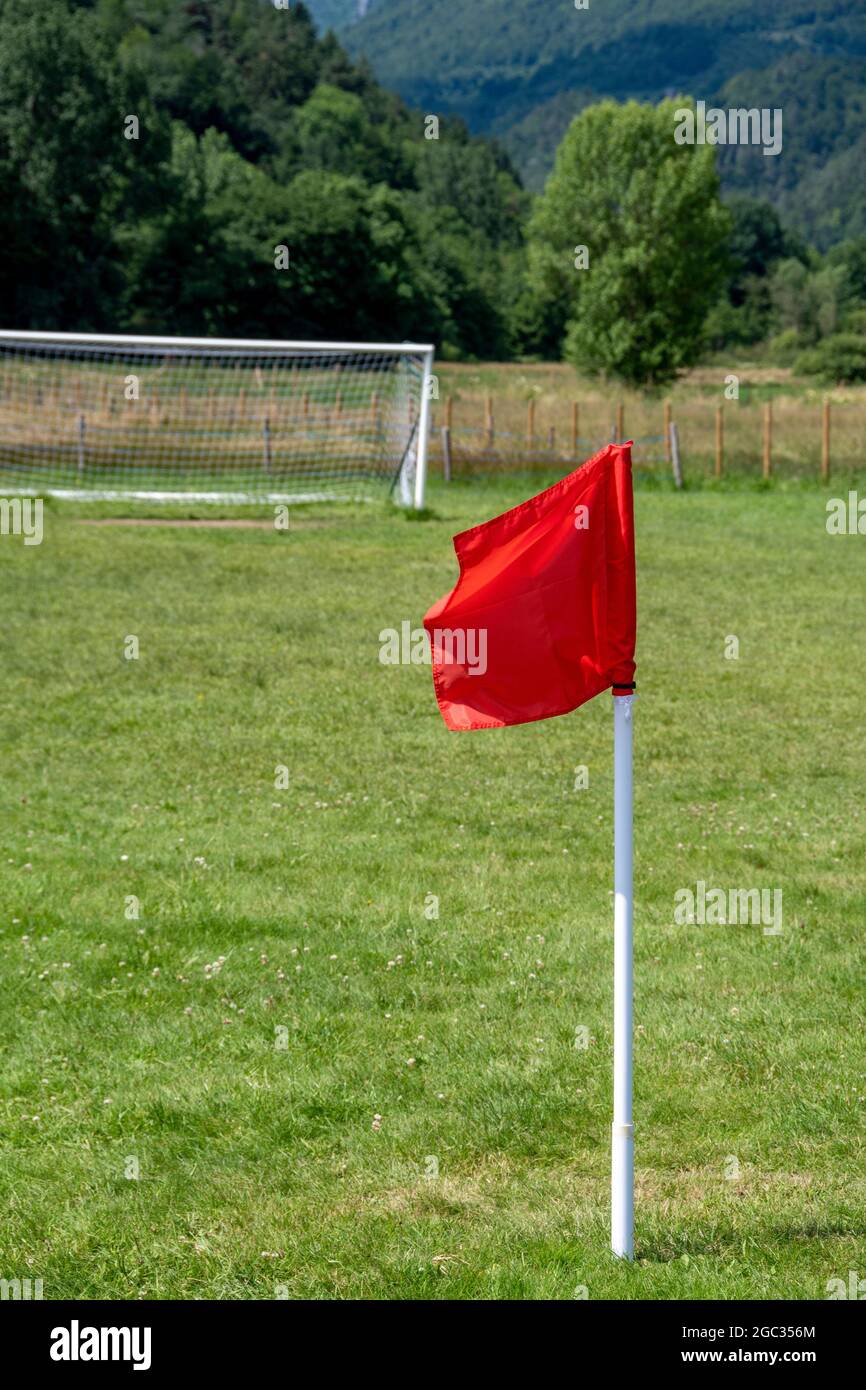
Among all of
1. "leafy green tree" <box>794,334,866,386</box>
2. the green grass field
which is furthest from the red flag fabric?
"leafy green tree" <box>794,334,866,386</box>

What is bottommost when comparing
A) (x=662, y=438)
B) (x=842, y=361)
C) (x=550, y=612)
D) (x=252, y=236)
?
(x=550, y=612)

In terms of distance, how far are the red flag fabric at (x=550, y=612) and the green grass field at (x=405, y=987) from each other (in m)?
1.57

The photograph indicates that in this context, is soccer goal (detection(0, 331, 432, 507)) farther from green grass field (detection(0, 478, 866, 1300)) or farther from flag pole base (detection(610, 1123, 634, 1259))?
flag pole base (detection(610, 1123, 634, 1259))

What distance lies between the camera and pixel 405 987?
627 centimetres

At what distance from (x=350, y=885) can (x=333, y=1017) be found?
1561 mm

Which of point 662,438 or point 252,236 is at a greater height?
point 252,236

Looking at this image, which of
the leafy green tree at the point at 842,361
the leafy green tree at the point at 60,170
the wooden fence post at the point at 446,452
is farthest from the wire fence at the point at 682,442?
the leafy green tree at the point at 842,361

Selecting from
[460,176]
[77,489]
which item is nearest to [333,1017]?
[77,489]

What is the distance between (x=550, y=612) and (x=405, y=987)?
2.64 meters

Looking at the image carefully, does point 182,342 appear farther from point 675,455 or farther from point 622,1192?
point 622,1192

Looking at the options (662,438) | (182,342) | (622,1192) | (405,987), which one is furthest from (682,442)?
(622,1192)

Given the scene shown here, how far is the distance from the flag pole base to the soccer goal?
21.2 meters

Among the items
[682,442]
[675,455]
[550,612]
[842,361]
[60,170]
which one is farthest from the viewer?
[842,361]
